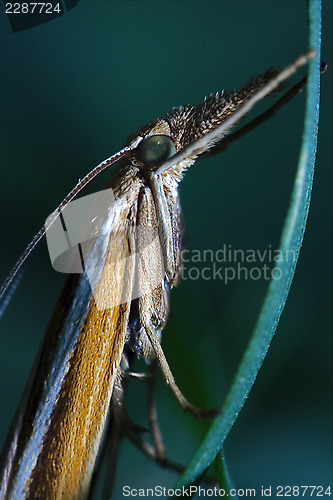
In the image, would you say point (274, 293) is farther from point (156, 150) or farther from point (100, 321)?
point (156, 150)

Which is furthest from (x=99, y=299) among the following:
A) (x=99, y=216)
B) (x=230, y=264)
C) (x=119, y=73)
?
(x=119, y=73)

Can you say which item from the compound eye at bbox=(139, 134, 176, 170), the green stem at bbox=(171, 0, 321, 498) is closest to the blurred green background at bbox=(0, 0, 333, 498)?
the compound eye at bbox=(139, 134, 176, 170)

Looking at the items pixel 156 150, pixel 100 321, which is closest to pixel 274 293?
pixel 100 321

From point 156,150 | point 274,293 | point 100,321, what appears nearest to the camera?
point 274,293

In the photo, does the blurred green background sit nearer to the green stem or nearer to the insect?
the insect

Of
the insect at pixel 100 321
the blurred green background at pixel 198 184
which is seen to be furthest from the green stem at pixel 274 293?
the blurred green background at pixel 198 184
